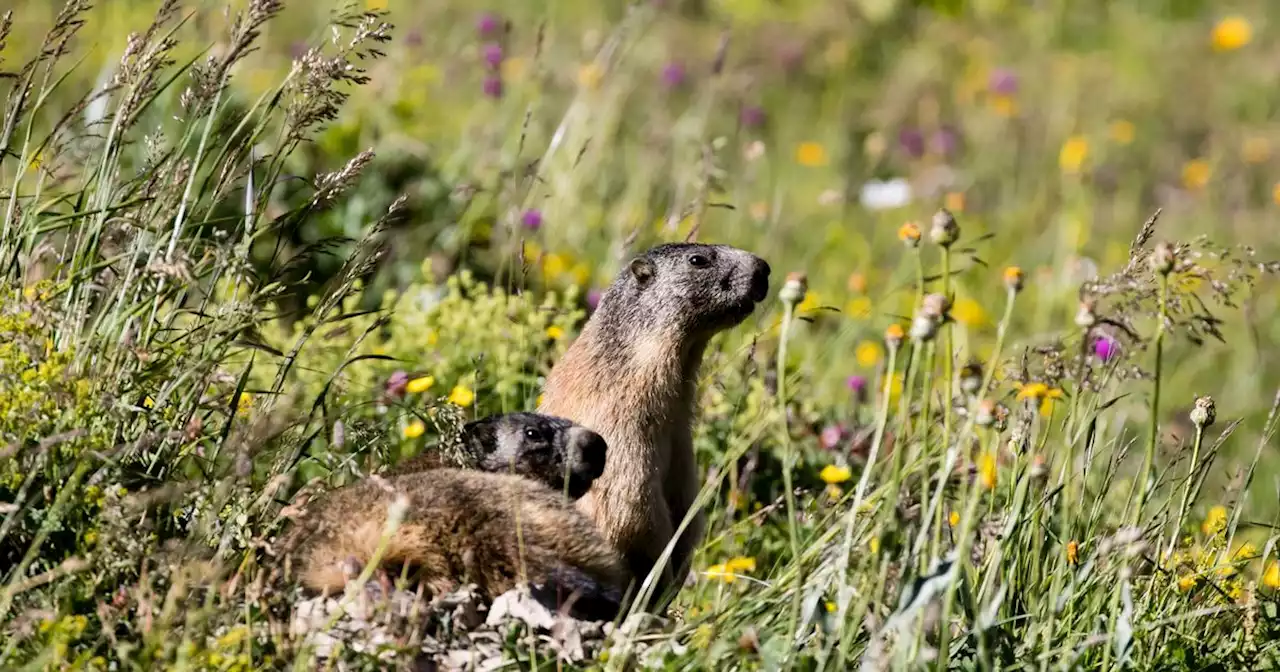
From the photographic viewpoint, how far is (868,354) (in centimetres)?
803

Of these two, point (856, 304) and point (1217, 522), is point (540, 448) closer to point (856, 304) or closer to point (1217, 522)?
point (1217, 522)

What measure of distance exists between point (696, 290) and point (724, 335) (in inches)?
33.8

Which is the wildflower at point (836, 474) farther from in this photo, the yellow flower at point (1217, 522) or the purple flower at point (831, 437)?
the yellow flower at point (1217, 522)

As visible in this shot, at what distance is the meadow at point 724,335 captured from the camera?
11.6 feet

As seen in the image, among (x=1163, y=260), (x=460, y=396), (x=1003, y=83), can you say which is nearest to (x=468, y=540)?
(x=460, y=396)

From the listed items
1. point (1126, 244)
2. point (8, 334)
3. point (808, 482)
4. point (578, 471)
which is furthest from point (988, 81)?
point (8, 334)

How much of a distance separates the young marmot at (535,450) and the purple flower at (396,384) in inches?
15.4

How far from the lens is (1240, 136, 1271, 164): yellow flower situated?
1204 centimetres

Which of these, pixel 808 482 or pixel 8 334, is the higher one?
pixel 8 334

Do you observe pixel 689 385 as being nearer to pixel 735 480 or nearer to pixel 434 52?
pixel 735 480

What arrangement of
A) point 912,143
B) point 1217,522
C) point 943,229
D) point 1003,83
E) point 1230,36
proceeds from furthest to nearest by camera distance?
point 1230,36
point 1003,83
point 912,143
point 1217,522
point 943,229

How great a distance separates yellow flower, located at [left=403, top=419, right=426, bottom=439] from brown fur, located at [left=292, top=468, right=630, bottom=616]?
114 centimetres

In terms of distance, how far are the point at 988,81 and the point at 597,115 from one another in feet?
14.8

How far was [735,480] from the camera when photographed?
19.4 feet
